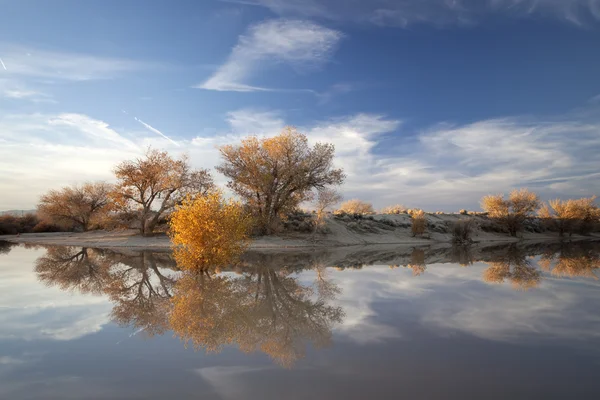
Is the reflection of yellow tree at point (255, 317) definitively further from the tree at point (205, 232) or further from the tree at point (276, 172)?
the tree at point (276, 172)

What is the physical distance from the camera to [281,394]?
439cm

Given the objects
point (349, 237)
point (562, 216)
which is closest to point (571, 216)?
point (562, 216)

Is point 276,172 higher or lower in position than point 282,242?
higher

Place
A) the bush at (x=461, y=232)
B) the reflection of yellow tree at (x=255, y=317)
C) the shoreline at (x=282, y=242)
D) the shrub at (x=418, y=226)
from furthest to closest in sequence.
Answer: the shrub at (x=418, y=226) → the bush at (x=461, y=232) → the shoreline at (x=282, y=242) → the reflection of yellow tree at (x=255, y=317)

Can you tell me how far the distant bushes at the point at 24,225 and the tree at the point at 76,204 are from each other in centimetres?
856

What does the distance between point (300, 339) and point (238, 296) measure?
413 cm

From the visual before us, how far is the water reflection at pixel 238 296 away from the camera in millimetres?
6637

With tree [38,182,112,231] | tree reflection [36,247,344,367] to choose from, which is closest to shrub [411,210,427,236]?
tree reflection [36,247,344,367]

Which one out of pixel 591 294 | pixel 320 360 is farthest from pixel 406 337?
pixel 591 294

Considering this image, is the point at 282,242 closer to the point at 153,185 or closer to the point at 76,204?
the point at 153,185

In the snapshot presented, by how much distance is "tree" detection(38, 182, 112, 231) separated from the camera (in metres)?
46.3

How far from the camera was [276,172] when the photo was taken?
33750 mm

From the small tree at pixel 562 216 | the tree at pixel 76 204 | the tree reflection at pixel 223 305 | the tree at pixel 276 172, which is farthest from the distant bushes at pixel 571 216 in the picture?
the tree at pixel 76 204

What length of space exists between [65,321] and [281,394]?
20.5 feet
